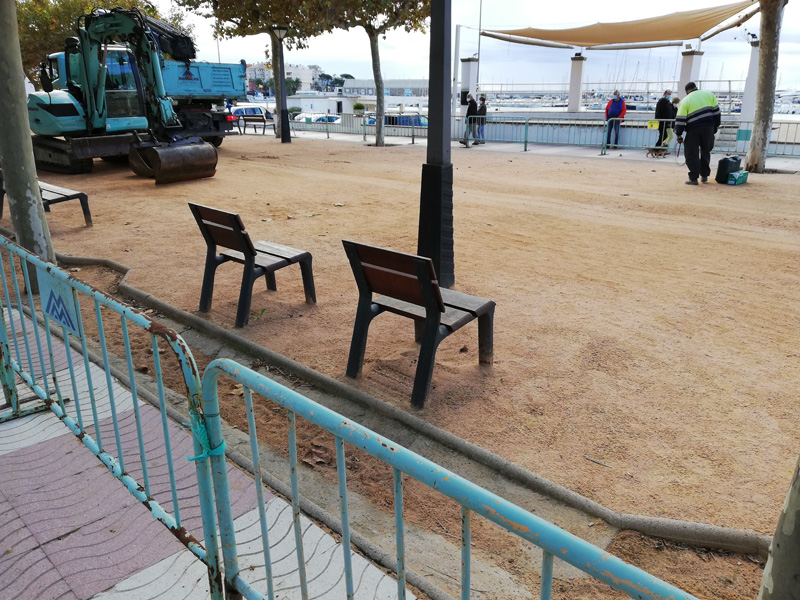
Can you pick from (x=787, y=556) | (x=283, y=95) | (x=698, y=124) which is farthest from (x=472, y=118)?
(x=787, y=556)

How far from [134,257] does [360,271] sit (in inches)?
182

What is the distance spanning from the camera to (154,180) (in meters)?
14.2

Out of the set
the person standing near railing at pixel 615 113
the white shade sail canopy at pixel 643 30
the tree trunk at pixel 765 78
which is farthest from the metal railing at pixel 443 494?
the white shade sail canopy at pixel 643 30

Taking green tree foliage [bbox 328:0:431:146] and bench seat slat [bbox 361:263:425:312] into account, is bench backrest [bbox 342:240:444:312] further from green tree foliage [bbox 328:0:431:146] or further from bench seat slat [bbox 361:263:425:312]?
green tree foliage [bbox 328:0:431:146]

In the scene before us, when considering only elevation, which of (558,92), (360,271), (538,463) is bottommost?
(538,463)

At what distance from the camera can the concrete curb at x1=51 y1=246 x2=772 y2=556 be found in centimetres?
286

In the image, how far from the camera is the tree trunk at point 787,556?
1268 millimetres

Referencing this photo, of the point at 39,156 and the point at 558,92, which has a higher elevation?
the point at 558,92

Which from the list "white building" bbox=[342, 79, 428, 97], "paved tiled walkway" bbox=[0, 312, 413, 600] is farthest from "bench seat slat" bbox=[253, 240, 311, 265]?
"white building" bbox=[342, 79, 428, 97]

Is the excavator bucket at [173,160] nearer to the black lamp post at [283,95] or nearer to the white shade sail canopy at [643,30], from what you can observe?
the black lamp post at [283,95]

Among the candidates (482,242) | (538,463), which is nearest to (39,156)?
(482,242)

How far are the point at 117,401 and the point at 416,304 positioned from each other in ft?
Answer: 6.92

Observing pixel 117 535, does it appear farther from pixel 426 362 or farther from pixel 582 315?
pixel 582 315

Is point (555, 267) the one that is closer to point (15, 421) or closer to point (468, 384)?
point (468, 384)
